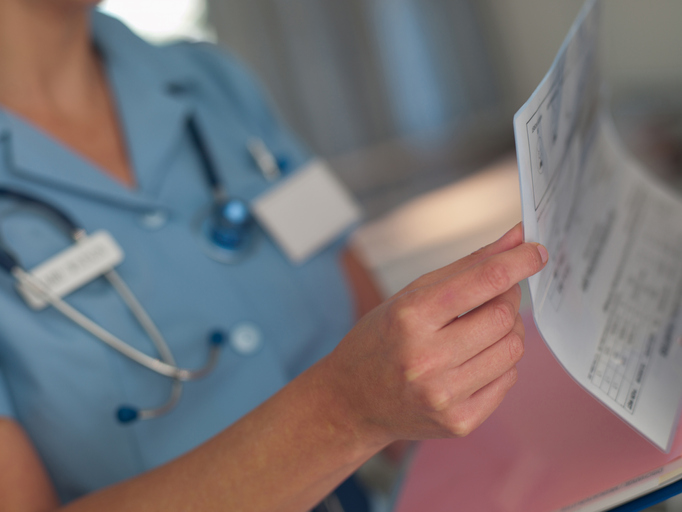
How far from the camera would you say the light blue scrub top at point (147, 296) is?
0.63 meters

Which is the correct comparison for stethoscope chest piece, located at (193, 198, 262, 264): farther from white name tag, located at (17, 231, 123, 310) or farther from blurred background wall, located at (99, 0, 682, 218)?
blurred background wall, located at (99, 0, 682, 218)

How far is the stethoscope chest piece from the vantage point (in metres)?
0.80

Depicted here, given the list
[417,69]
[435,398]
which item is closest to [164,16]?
[417,69]

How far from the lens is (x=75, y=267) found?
66 cm

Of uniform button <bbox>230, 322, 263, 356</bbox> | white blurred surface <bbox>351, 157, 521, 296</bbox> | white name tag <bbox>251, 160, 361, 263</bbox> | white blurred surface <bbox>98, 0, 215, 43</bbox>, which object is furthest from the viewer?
white blurred surface <bbox>98, 0, 215, 43</bbox>

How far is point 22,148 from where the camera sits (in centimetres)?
68

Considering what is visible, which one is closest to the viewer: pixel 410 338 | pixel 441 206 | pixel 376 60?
pixel 410 338

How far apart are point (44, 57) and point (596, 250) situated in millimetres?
743

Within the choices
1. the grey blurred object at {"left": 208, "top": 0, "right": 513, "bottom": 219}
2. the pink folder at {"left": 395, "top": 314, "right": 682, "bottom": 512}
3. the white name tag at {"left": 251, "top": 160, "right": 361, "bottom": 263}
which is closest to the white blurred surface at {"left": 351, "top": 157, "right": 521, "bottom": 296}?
the white name tag at {"left": 251, "top": 160, "right": 361, "bottom": 263}

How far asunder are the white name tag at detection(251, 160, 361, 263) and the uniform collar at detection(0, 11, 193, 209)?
0.54ft

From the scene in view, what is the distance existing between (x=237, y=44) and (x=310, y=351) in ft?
7.04

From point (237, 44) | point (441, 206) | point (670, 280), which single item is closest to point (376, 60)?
point (237, 44)

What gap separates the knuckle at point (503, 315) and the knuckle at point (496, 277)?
3 cm

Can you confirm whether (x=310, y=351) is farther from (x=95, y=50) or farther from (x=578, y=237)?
(x=95, y=50)
